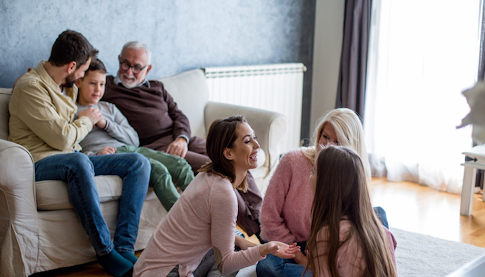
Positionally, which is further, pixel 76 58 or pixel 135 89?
pixel 135 89

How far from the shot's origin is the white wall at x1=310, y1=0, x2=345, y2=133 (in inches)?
183

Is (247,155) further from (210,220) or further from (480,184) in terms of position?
(480,184)

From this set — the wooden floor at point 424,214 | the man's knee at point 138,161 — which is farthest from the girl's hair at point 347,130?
the wooden floor at point 424,214

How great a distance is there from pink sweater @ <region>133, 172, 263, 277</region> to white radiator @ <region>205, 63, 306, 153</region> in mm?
2159

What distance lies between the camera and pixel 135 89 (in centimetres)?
308

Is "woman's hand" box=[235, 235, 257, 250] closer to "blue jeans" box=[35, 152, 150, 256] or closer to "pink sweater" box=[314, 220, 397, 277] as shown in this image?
"pink sweater" box=[314, 220, 397, 277]

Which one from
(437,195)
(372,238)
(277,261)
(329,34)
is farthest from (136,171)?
(329,34)

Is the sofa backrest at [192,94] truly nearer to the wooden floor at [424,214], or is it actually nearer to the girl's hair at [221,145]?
the wooden floor at [424,214]

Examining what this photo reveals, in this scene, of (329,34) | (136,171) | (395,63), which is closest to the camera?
(136,171)

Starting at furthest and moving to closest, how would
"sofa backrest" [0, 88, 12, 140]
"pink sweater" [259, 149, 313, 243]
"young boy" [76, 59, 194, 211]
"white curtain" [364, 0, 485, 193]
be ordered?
"white curtain" [364, 0, 485, 193] < "young boy" [76, 59, 194, 211] < "sofa backrest" [0, 88, 12, 140] < "pink sweater" [259, 149, 313, 243]

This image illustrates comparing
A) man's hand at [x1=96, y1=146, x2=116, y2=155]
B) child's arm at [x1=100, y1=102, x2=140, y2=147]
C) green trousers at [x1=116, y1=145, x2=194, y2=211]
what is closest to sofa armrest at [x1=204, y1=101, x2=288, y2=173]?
green trousers at [x1=116, y1=145, x2=194, y2=211]

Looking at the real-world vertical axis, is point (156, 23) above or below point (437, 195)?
above

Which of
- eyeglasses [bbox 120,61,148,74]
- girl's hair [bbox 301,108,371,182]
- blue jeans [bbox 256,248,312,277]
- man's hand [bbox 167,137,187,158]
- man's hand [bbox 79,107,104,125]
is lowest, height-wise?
blue jeans [bbox 256,248,312,277]

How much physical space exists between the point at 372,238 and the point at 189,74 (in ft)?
7.76
